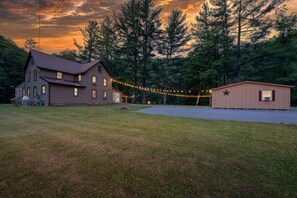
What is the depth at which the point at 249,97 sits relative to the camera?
49.0 feet

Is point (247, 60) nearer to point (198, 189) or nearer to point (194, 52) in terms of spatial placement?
point (194, 52)

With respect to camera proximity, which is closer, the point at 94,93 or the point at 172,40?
the point at 94,93

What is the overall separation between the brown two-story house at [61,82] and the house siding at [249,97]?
17.0 metres

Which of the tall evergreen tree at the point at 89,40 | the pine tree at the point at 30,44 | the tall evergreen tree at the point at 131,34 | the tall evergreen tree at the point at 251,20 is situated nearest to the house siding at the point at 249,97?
the tall evergreen tree at the point at 251,20

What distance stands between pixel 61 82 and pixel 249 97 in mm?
21164

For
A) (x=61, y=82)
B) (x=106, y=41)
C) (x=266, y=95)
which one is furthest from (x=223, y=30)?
(x=61, y=82)

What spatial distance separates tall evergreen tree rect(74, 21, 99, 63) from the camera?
33938 mm

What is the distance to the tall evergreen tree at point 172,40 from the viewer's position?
27594mm

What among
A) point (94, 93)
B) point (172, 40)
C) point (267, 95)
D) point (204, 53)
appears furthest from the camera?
point (172, 40)

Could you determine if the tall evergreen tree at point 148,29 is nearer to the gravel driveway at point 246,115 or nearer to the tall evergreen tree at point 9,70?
the gravel driveway at point 246,115

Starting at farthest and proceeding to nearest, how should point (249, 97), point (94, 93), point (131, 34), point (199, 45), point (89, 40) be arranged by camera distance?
point (89, 40) < point (131, 34) < point (199, 45) < point (94, 93) < point (249, 97)

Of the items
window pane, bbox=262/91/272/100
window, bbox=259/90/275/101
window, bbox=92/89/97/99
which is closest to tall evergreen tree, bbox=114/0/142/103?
window, bbox=92/89/97/99

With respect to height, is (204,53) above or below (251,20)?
below

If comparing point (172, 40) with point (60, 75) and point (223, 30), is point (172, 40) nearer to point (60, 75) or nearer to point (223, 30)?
point (223, 30)
